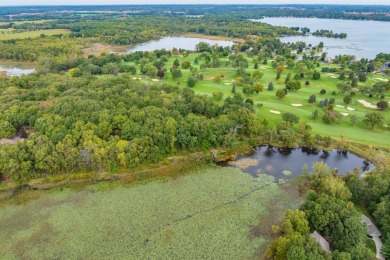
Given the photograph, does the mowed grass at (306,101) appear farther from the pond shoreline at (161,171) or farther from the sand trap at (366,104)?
the pond shoreline at (161,171)

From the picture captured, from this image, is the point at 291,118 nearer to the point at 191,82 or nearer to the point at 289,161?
the point at 289,161

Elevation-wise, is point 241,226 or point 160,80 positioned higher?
point 160,80

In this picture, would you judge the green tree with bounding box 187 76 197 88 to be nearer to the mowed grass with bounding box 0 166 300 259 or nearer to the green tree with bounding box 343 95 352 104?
the green tree with bounding box 343 95 352 104

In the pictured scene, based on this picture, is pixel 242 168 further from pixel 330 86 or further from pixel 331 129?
pixel 330 86

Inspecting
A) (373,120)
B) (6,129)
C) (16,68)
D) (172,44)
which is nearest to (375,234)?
(373,120)

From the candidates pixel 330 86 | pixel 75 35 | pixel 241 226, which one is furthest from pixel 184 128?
pixel 75 35

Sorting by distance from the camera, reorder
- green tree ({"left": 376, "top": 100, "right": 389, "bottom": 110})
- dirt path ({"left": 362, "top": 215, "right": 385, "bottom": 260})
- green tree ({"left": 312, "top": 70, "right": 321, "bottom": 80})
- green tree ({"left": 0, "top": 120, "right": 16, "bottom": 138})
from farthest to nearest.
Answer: green tree ({"left": 312, "top": 70, "right": 321, "bottom": 80}) < green tree ({"left": 376, "top": 100, "right": 389, "bottom": 110}) < green tree ({"left": 0, "top": 120, "right": 16, "bottom": 138}) < dirt path ({"left": 362, "top": 215, "right": 385, "bottom": 260})

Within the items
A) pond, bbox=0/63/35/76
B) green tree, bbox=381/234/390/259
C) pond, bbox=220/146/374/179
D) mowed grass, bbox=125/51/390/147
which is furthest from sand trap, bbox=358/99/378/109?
Result: pond, bbox=0/63/35/76
